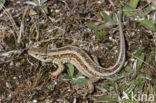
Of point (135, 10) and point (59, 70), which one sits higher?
point (135, 10)

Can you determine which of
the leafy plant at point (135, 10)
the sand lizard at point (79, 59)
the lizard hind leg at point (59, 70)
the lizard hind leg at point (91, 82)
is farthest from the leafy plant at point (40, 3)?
the lizard hind leg at point (91, 82)

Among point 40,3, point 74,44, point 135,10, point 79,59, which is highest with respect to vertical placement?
point 40,3

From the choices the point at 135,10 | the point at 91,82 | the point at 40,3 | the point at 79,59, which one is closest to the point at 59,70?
the point at 79,59

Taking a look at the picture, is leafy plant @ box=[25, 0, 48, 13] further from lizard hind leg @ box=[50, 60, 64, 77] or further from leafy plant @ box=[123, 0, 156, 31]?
leafy plant @ box=[123, 0, 156, 31]

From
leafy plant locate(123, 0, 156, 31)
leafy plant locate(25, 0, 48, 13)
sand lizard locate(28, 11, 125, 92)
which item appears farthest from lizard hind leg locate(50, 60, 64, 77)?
leafy plant locate(123, 0, 156, 31)

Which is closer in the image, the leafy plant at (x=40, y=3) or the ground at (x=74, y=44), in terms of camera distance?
the ground at (x=74, y=44)

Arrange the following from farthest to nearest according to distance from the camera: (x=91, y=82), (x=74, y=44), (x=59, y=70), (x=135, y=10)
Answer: (x=135, y=10), (x=74, y=44), (x=59, y=70), (x=91, y=82)

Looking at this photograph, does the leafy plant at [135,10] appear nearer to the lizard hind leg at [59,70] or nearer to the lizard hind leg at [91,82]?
Answer: the lizard hind leg at [91,82]

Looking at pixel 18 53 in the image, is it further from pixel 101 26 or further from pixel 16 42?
pixel 101 26

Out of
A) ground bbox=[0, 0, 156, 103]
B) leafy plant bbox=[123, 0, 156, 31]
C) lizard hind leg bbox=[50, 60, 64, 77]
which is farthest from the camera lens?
leafy plant bbox=[123, 0, 156, 31]

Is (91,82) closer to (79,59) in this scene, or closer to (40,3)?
(79,59)

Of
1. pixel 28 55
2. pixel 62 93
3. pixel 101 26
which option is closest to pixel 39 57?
pixel 28 55
